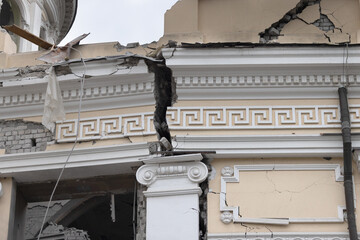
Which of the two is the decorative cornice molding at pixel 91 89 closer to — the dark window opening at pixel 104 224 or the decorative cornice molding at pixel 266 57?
the decorative cornice molding at pixel 266 57

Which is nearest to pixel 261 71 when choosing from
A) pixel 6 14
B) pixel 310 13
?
pixel 310 13

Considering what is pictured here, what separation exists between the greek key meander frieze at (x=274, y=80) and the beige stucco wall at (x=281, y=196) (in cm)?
88

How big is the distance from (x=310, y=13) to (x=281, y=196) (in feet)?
8.47

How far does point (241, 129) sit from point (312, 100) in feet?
2.94

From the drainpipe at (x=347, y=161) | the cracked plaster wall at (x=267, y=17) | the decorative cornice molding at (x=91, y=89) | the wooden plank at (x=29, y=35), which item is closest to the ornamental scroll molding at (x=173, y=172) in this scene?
the decorative cornice molding at (x=91, y=89)

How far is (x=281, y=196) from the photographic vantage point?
8805mm

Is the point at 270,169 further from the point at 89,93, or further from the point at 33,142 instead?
the point at 33,142

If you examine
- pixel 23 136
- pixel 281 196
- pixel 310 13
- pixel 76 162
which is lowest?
pixel 281 196

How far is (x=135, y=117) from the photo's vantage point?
30.6 feet

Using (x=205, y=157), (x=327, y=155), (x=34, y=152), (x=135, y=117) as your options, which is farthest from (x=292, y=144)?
(x=34, y=152)

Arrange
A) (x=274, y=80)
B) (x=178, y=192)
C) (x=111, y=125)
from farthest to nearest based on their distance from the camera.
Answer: (x=111, y=125) < (x=274, y=80) < (x=178, y=192)

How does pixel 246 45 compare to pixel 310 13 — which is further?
pixel 310 13

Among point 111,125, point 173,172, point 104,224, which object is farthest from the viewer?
point 104,224

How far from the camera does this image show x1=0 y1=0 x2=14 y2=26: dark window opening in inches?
770
